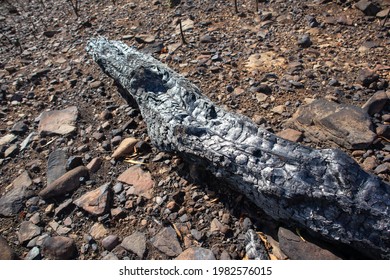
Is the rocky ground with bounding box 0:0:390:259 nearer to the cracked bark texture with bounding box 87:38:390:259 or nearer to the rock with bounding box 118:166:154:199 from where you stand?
the rock with bounding box 118:166:154:199

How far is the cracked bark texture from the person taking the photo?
2.16m

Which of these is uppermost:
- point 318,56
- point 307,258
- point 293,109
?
point 318,56

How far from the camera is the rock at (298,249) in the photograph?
2.39 meters

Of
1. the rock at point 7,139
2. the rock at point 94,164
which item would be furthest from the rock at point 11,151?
the rock at point 94,164

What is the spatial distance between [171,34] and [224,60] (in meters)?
1.16

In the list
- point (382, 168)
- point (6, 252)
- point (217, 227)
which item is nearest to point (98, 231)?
point (6, 252)

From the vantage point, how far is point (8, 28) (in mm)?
6477

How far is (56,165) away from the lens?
3.65 meters

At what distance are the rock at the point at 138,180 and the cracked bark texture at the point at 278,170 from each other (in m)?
0.35

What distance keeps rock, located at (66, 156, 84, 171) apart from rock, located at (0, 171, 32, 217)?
407mm

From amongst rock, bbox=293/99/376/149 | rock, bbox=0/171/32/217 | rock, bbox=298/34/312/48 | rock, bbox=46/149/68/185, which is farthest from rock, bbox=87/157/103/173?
rock, bbox=298/34/312/48
